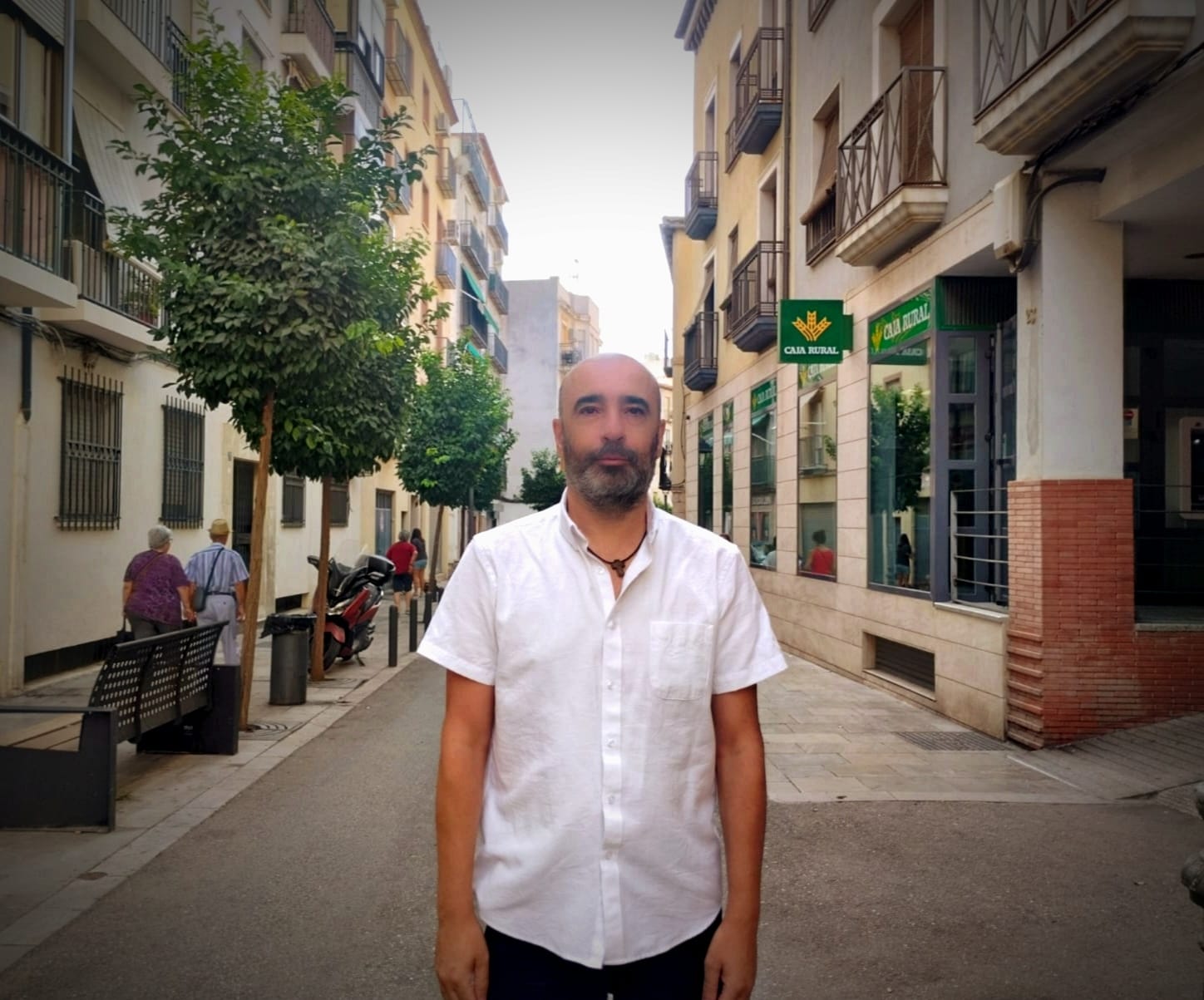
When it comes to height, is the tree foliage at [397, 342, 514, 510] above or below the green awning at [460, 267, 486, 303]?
below

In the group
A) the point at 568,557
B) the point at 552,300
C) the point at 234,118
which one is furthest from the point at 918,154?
the point at 552,300

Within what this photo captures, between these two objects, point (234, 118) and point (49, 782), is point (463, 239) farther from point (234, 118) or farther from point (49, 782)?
point (49, 782)

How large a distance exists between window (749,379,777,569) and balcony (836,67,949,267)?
547 cm

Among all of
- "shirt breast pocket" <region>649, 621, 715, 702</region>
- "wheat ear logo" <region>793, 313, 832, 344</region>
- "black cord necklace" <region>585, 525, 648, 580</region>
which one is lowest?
"shirt breast pocket" <region>649, 621, 715, 702</region>

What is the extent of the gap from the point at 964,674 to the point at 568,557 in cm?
870

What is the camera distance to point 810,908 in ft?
16.3

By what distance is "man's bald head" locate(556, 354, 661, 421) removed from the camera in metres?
2.24

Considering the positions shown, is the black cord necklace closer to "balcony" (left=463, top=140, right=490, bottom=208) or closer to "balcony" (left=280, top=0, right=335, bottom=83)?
"balcony" (left=280, top=0, right=335, bottom=83)

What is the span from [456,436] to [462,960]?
28.4 meters

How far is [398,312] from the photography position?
40.1 feet

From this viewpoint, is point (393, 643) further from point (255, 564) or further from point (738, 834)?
point (738, 834)

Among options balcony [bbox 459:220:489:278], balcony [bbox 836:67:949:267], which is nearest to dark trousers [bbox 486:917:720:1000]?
balcony [bbox 836:67:949:267]

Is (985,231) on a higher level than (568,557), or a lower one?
higher

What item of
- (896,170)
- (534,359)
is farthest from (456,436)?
(534,359)
